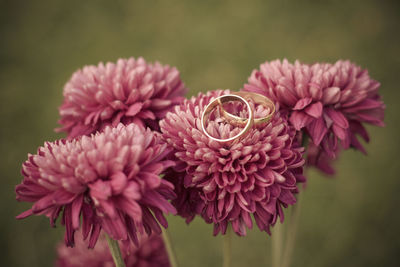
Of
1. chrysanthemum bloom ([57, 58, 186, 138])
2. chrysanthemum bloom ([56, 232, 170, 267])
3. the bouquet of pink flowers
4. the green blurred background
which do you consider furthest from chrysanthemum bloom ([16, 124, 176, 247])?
the green blurred background

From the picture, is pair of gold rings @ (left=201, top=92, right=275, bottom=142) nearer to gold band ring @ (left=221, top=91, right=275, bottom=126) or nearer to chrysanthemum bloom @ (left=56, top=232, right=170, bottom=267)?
gold band ring @ (left=221, top=91, right=275, bottom=126)

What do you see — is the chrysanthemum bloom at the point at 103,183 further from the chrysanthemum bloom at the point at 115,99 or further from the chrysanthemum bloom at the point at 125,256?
the chrysanthemum bloom at the point at 125,256

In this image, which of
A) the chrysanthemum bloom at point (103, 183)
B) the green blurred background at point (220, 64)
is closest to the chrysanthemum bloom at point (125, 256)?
the chrysanthemum bloom at point (103, 183)

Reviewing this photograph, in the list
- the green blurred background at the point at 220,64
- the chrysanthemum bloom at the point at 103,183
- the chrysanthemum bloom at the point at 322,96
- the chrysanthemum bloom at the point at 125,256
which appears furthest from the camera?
the green blurred background at the point at 220,64

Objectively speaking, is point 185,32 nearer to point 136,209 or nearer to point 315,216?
point 315,216

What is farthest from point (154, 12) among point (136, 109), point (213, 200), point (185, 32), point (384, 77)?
point (213, 200)

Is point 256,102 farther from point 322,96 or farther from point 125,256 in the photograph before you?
point 125,256
